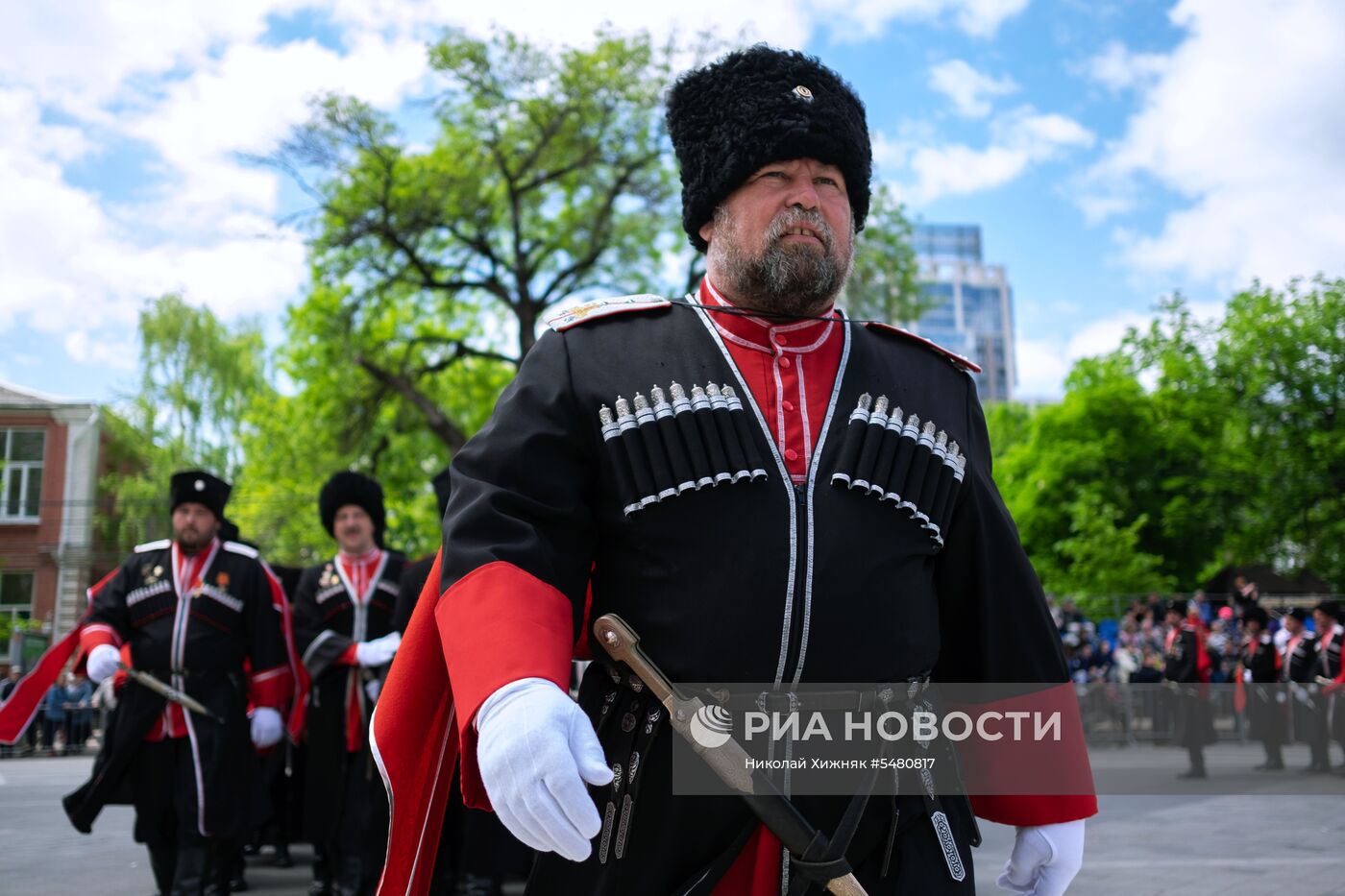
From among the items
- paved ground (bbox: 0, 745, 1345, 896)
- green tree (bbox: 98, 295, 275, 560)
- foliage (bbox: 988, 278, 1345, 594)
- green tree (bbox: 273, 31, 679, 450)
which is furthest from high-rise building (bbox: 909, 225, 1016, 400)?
paved ground (bbox: 0, 745, 1345, 896)

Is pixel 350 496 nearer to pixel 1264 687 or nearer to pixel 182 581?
pixel 182 581

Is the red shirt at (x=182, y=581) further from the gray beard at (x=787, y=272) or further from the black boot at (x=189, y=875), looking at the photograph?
the gray beard at (x=787, y=272)

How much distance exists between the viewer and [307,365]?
79.4 ft

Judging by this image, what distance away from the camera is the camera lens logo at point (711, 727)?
223cm

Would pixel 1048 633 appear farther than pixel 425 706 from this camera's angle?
Yes

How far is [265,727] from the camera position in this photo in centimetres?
743

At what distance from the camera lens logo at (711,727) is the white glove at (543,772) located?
0.23 metres

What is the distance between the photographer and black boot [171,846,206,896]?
669cm

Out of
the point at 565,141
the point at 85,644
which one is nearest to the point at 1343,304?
the point at 565,141

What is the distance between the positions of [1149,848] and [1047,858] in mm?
6396

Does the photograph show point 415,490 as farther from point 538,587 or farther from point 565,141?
point 538,587

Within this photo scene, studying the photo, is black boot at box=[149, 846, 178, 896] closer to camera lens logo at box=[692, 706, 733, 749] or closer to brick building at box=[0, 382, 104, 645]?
camera lens logo at box=[692, 706, 733, 749]

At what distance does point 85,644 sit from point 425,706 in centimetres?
546

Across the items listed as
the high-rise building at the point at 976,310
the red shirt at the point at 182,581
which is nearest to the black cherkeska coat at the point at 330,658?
the red shirt at the point at 182,581
